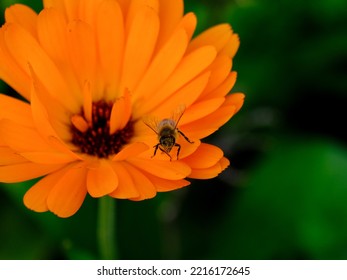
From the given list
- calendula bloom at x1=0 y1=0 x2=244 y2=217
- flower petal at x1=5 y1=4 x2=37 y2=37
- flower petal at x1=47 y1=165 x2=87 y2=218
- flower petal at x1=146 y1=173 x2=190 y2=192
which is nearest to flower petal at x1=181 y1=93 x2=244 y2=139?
calendula bloom at x1=0 y1=0 x2=244 y2=217

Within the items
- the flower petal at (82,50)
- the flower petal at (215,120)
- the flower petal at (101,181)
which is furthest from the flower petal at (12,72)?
the flower petal at (215,120)

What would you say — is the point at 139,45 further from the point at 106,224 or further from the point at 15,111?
the point at 106,224

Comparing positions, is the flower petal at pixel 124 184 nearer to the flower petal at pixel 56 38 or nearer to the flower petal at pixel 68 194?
the flower petal at pixel 68 194

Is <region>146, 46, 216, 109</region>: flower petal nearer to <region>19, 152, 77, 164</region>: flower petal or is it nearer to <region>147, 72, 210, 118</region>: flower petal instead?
<region>147, 72, 210, 118</region>: flower petal

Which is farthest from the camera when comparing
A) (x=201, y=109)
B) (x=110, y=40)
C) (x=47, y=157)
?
(x=110, y=40)

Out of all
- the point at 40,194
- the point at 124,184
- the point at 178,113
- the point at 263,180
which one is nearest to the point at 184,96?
the point at 178,113

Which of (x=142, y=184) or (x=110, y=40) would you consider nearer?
(x=142, y=184)

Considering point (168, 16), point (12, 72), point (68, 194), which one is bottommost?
point (68, 194)
